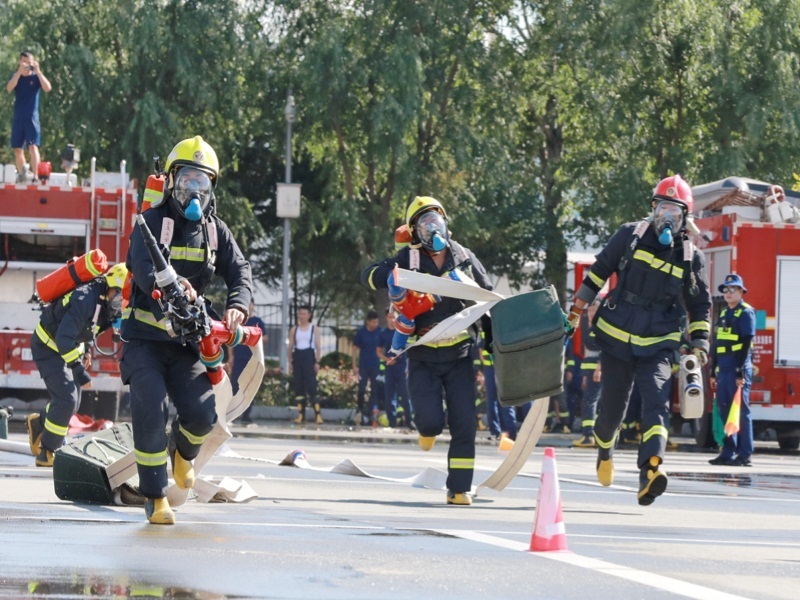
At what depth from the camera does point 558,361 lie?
31.9ft

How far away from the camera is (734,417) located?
15742 millimetres

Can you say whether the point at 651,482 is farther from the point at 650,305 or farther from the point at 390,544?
the point at 390,544

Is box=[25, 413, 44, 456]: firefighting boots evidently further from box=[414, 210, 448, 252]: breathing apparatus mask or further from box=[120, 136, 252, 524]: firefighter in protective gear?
box=[120, 136, 252, 524]: firefighter in protective gear

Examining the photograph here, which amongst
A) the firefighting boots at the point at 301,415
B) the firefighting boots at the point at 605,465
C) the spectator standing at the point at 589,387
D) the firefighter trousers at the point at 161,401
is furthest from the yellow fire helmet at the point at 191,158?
the firefighting boots at the point at 301,415

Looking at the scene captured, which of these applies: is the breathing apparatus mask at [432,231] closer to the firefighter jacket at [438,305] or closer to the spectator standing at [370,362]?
the firefighter jacket at [438,305]

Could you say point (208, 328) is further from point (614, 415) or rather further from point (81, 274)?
point (81, 274)

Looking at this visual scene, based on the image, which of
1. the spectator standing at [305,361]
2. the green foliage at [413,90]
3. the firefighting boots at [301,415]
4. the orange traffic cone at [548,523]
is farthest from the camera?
the green foliage at [413,90]

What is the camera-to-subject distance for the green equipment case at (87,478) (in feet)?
29.2

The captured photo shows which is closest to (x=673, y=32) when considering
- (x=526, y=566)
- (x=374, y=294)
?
(x=374, y=294)

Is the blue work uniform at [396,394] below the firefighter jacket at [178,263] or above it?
below

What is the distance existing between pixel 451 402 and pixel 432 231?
3.49 feet

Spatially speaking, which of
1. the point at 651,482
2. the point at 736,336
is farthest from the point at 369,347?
the point at 651,482

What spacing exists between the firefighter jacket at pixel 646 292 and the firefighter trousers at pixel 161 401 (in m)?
2.84

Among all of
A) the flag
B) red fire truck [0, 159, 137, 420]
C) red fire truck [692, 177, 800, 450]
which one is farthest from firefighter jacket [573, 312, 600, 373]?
red fire truck [0, 159, 137, 420]
